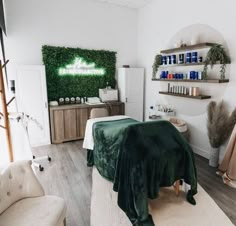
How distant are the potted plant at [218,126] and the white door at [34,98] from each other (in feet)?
10.9

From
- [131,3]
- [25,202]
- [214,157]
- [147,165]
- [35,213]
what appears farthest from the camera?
[131,3]

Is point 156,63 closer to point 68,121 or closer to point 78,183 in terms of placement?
point 68,121

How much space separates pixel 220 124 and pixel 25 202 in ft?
9.95

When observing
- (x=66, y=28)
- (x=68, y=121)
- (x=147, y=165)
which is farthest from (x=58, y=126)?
(x=147, y=165)

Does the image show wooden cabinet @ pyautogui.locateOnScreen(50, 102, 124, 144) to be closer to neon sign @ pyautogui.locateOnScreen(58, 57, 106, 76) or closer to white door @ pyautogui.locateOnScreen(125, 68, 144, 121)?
neon sign @ pyautogui.locateOnScreen(58, 57, 106, 76)

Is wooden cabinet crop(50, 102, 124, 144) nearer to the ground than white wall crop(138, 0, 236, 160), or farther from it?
nearer to the ground

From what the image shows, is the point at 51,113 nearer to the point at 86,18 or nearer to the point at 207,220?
the point at 86,18

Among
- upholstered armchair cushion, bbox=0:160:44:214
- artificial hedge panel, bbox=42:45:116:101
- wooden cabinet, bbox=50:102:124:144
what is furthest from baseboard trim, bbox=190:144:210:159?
upholstered armchair cushion, bbox=0:160:44:214

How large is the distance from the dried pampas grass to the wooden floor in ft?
1.80

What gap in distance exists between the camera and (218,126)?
3.24m

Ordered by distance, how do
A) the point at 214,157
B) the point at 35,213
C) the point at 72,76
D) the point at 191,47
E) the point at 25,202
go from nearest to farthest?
the point at 35,213
the point at 25,202
the point at 214,157
the point at 191,47
the point at 72,76

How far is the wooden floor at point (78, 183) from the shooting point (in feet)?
7.64

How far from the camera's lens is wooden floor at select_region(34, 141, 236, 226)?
233cm

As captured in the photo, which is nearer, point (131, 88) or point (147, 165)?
point (147, 165)
